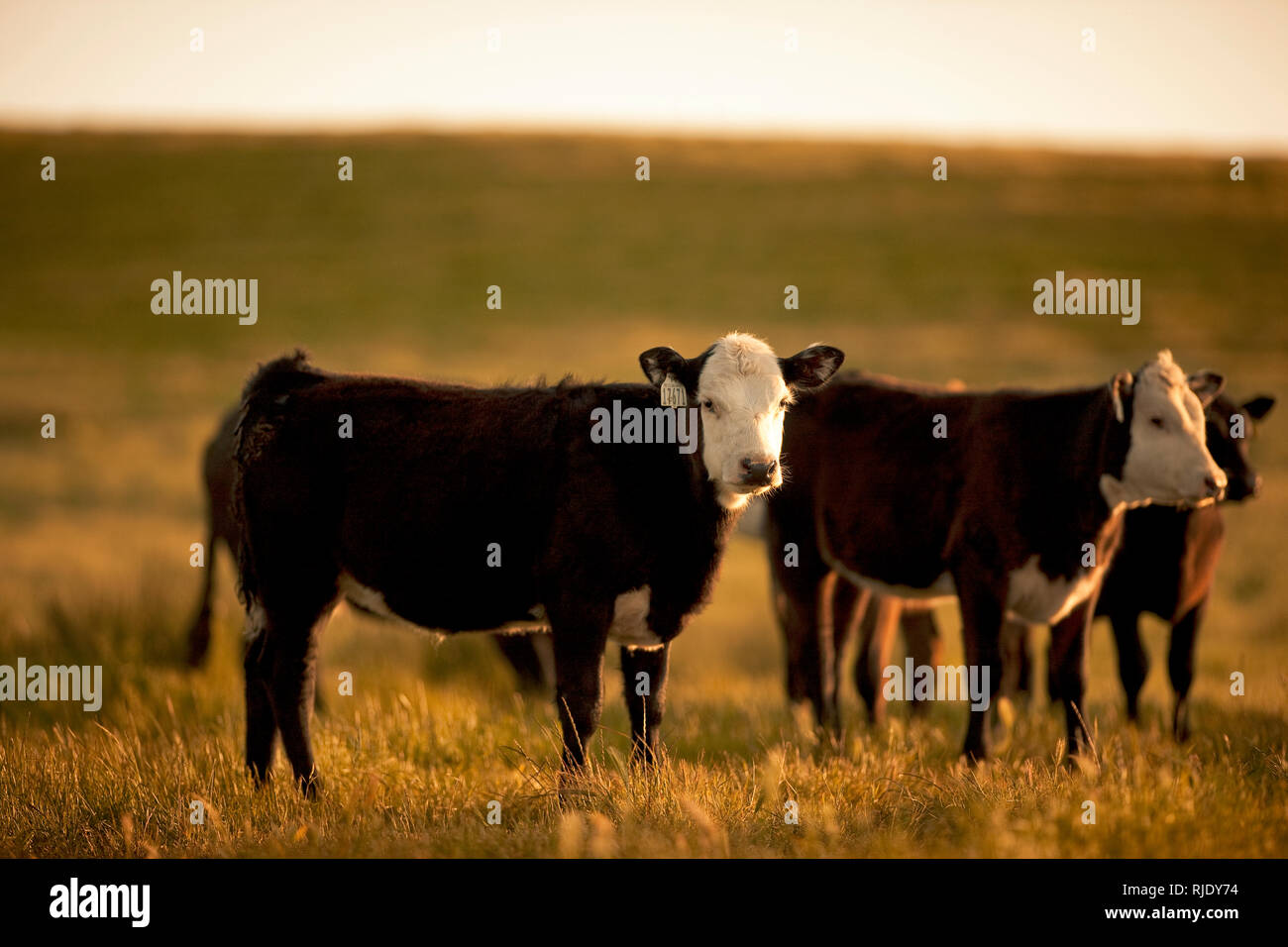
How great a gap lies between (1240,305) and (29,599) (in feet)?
119

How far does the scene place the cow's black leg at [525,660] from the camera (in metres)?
10.7

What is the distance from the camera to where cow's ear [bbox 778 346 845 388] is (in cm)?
652

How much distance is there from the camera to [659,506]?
630 cm

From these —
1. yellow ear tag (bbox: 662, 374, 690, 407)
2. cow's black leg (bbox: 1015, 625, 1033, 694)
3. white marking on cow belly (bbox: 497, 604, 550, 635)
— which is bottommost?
cow's black leg (bbox: 1015, 625, 1033, 694)

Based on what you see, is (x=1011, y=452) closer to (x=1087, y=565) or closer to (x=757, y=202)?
(x=1087, y=565)

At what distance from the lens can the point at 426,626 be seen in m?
6.68

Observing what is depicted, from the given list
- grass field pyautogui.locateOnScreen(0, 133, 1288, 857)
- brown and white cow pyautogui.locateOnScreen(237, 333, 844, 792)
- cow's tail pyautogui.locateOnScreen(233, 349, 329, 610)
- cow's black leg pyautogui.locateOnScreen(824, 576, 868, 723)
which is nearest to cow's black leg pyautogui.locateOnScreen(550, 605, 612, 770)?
brown and white cow pyautogui.locateOnScreen(237, 333, 844, 792)

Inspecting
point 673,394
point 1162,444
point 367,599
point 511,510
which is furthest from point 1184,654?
point 367,599

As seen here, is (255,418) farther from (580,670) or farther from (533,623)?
(580,670)

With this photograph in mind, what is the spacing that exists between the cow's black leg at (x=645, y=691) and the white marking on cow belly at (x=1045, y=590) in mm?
2310

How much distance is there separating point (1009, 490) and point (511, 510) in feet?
10.2

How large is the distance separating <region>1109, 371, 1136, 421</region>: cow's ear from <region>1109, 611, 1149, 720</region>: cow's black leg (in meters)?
2.18

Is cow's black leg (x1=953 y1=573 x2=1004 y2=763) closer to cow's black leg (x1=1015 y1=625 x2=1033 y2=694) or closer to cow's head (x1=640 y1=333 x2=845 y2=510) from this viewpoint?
cow's head (x1=640 y1=333 x2=845 y2=510)
